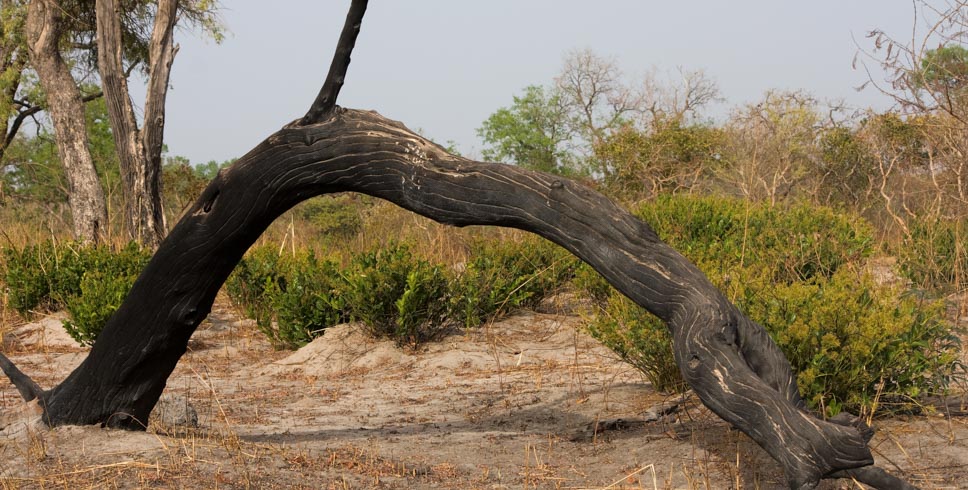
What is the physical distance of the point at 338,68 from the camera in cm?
376

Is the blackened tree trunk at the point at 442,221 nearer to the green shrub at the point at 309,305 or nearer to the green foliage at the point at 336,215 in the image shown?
the green shrub at the point at 309,305

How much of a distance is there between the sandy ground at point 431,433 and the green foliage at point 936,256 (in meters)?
3.28

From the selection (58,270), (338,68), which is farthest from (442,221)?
(58,270)

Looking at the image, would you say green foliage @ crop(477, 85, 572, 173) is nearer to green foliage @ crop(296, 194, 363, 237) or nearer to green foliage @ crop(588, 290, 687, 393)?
green foliage @ crop(296, 194, 363, 237)

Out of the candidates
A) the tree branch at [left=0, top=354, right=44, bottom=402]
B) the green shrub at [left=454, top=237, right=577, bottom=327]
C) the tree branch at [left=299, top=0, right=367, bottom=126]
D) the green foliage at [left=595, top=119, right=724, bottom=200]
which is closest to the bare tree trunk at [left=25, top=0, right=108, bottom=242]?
the green shrub at [left=454, top=237, right=577, bottom=327]

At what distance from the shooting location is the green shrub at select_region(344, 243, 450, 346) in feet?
25.7

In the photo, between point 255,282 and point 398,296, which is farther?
point 255,282

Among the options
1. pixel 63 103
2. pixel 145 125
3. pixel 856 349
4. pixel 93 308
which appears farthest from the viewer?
pixel 63 103

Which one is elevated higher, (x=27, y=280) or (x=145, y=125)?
(x=145, y=125)

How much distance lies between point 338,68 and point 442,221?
2.73 feet

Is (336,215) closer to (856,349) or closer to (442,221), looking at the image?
(856,349)

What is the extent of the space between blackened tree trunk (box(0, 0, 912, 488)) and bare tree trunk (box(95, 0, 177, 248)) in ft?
24.4

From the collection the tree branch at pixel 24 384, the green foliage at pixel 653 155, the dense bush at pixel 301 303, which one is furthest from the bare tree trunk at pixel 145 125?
the green foliage at pixel 653 155

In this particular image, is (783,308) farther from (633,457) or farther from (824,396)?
(633,457)
